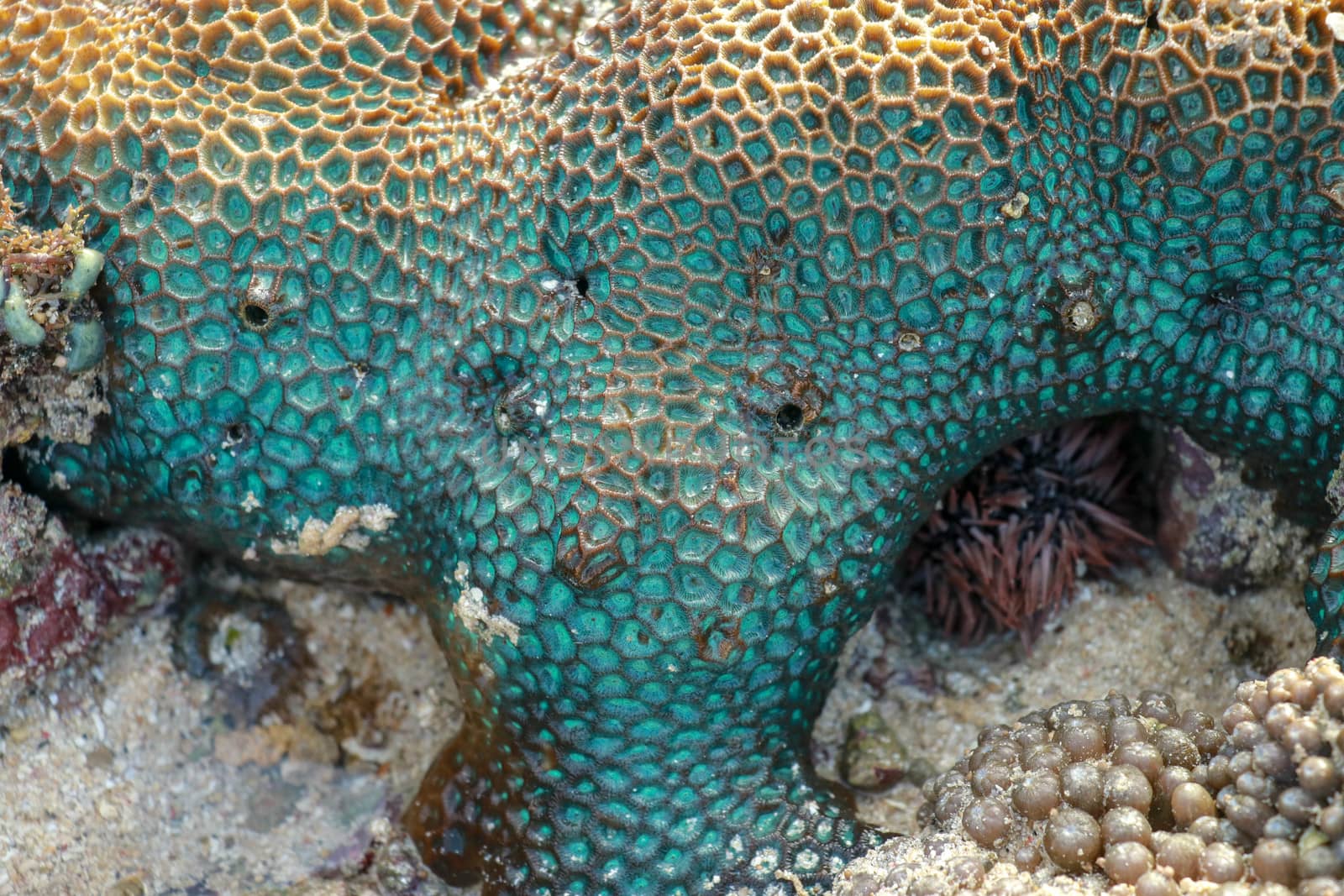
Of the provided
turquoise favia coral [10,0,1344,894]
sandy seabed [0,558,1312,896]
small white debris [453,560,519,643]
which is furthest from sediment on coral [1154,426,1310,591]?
small white debris [453,560,519,643]


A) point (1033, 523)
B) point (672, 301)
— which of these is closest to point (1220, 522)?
point (1033, 523)

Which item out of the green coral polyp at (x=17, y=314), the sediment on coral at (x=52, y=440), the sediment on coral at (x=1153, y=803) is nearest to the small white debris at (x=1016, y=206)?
the sediment on coral at (x=1153, y=803)

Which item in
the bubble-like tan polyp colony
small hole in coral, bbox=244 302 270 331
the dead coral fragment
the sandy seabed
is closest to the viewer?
→ the bubble-like tan polyp colony

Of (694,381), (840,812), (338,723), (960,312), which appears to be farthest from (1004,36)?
(338,723)

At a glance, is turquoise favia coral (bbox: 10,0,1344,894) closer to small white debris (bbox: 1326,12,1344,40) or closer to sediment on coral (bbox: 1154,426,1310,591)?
small white debris (bbox: 1326,12,1344,40)

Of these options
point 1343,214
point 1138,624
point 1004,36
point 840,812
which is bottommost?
point 840,812

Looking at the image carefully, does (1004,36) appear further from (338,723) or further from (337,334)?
(338,723)
